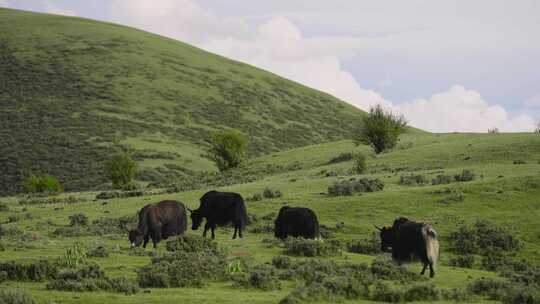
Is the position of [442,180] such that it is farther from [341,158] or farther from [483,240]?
[341,158]

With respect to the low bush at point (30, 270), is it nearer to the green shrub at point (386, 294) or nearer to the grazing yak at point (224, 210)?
the green shrub at point (386, 294)

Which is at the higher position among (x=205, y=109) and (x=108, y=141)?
(x=205, y=109)

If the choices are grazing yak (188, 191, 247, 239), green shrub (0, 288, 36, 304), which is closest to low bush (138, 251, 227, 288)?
green shrub (0, 288, 36, 304)

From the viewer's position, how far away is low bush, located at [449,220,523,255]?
25531 millimetres

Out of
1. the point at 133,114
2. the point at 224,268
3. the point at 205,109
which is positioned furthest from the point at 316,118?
the point at 224,268

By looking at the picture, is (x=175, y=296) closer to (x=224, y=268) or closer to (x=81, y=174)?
(x=224, y=268)

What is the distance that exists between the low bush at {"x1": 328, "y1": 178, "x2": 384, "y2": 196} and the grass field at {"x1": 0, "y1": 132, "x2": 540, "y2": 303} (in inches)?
25.7

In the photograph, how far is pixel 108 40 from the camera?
13562cm

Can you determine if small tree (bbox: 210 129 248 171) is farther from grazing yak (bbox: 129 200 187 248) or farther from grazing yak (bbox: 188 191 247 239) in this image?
grazing yak (bbox: 129 200 187 248)

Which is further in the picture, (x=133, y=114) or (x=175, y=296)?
(x=133, y=114)

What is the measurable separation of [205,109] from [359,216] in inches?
3453

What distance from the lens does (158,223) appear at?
23.5 m

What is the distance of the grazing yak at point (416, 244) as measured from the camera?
61.4 feet

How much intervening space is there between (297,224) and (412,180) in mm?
14671
